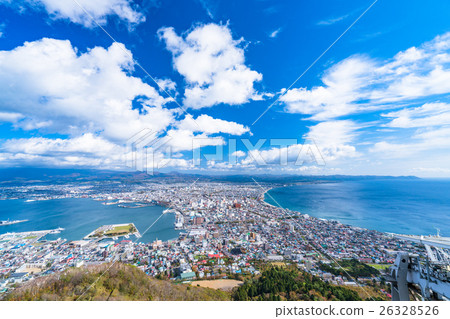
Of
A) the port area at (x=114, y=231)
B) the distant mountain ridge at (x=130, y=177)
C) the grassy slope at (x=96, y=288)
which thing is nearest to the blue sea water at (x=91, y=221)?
the port area at (x=114, y=231)

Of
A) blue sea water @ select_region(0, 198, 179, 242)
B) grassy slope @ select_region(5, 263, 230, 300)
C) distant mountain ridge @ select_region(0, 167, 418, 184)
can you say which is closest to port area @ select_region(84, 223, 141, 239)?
blue sea water @ select_region(0, 198, 179, 242)

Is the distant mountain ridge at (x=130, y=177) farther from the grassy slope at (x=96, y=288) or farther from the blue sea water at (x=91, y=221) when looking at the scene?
the grassy slope at (x=96, y=288)

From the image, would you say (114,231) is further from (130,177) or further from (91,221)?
(130,177)

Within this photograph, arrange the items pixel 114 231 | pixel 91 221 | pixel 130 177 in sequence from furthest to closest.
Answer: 1. pixel 130 177
2. pixel 91 221
3. pixel 114 231

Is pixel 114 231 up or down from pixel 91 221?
up

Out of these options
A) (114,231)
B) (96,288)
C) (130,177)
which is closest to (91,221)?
(114,231)

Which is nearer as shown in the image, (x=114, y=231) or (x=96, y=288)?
(x=96, y=288)

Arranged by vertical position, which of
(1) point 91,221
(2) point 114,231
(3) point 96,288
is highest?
(3) point 96,288

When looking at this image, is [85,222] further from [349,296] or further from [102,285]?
[349,296]
